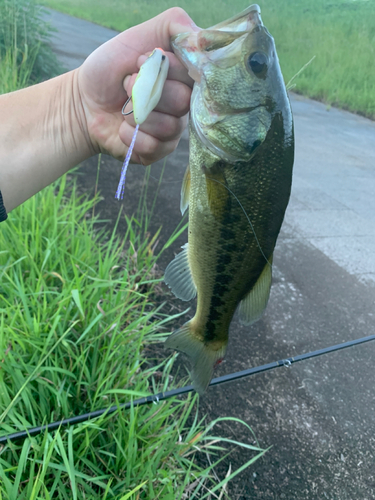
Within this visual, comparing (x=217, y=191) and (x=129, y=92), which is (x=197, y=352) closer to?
(x=217, y=191)

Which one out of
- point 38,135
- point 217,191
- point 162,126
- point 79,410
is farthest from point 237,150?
point 79,410

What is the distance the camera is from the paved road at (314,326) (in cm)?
171

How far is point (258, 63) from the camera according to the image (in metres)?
0.82

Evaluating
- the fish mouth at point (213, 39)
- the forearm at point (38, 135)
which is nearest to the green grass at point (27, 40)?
the forearm at point (38, 135)

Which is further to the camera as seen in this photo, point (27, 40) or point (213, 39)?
point (27, 40)

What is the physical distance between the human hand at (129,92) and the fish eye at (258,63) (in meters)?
0.22

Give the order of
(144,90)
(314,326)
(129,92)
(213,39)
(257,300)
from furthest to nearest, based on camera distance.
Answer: (314,326)
(129,92)
(257,300)
(213,39)
(144,90)

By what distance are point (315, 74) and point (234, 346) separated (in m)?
1.81

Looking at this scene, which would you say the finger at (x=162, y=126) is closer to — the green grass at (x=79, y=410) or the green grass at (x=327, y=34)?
the green grass at (x=79, y=410)

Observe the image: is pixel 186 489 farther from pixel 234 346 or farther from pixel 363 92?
pixel 363 92

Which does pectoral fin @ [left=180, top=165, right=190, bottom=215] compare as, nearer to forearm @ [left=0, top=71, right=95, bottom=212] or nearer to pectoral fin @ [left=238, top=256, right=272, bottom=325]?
pectoral fin @ [left=238, top=256, right=272, bottom=325]

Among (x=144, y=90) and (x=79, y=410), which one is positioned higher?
(x=144, y=90)

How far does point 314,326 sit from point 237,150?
6.48 feet

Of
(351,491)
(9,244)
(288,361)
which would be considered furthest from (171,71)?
(351,491)
